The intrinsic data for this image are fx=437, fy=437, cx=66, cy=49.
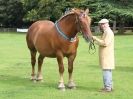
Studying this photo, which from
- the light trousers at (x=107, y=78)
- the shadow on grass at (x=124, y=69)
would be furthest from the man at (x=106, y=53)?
the shadow on grass at (x=124, y=69)

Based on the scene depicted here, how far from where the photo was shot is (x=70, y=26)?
13.0 m

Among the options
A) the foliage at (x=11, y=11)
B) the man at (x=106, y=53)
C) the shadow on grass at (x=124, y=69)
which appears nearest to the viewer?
the man at (x=106, y=53)

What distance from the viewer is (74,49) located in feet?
42.8

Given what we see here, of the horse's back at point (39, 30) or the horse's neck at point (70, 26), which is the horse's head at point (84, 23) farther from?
the horse's back at point (39, 30)

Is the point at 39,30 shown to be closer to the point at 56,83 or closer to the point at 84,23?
the point at 56,83

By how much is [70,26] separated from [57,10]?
53.7m

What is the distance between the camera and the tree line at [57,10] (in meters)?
60.1

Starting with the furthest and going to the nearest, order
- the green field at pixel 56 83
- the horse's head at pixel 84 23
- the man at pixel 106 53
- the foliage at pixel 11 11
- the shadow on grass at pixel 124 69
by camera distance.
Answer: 1. the foliage at pixel 11 11
2. the shadow on grass at pixel 124 69
3. the man at pixel 106 53
4. the horse's head at pixel 84 23
5. the green field at pixel 56 83

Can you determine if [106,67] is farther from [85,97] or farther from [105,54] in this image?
[85,97]

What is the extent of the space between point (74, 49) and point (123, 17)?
48.1 m

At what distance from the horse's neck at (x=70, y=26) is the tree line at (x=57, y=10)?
38.8 metres

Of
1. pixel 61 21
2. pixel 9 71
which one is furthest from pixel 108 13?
pixel 61 21

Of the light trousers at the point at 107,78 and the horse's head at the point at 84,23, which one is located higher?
the horse's head at the point at 84,23

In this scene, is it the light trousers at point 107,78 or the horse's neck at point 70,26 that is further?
the horse's neck at point 70,26
